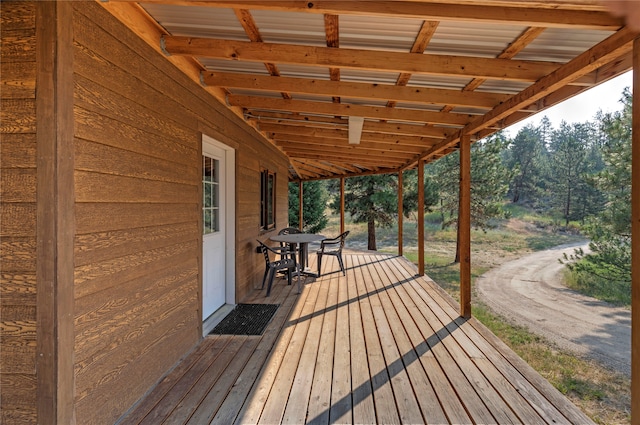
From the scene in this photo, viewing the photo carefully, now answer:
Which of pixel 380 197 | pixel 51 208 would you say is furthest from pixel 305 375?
pixel 380 197

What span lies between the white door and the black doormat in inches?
8.7

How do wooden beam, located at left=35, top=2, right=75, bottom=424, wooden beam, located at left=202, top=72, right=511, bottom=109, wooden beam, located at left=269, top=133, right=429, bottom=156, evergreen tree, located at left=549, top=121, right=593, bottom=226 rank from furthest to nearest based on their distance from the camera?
evergreen tree, located at left=549, top=121, right=593, bottom=226 < wooden beam, located at left=269, top=133, right=429, bottom=156 < wooden beam, located at left=202, top=72, right=511, bottom=109 < wooden beam, located at left=35, top=2, right=75, bottom=424

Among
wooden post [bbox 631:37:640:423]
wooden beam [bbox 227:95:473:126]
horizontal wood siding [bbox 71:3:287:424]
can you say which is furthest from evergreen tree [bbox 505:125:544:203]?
horizontal wood siding [bbox 71:3:287:424]

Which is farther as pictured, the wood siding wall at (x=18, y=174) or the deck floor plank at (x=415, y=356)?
the deck floor plank at (x=415, y=356)

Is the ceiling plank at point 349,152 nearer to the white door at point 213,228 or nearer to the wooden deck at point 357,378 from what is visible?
the white door at point 213,228

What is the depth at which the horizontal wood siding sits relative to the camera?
5.17 feet

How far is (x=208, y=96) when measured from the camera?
301 centimetres

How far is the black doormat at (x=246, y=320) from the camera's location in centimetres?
312

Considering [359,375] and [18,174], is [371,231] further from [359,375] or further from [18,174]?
[18,174]

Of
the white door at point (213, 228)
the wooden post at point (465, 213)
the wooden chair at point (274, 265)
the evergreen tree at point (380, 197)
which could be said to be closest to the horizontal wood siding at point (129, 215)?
the white door at point (213, 228)

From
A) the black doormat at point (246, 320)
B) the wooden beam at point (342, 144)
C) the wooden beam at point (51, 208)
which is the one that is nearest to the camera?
the wooden beam at point (51, 208)

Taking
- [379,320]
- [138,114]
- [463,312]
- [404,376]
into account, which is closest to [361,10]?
[138,114]

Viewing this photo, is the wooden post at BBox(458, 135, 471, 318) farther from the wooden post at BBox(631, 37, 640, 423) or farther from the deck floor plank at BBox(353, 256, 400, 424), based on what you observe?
the wooden post at BBox(631, 37, 640, 423)

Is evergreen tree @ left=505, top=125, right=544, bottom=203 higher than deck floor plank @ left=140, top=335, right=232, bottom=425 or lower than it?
higher
